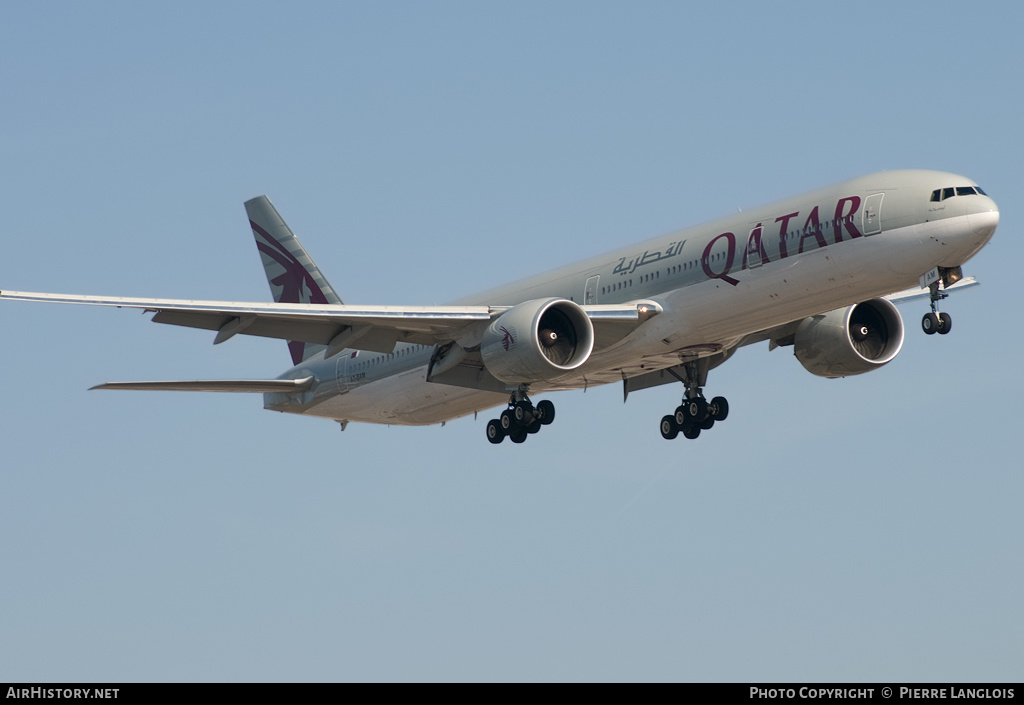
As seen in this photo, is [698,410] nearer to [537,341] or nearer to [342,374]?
[537,341]

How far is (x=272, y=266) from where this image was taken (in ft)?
166

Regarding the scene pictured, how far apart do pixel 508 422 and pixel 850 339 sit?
9.80 meters

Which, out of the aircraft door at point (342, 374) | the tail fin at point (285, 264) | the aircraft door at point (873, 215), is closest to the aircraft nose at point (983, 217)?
the aircraft door at point (873, 215)

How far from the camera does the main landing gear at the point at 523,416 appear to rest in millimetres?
40406

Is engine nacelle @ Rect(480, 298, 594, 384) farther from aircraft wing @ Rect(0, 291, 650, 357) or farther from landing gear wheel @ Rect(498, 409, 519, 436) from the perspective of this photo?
landing gear wheel @ Rect(498, 409, 519, 436)

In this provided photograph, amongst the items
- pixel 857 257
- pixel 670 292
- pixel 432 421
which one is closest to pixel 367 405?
pixel 432 421

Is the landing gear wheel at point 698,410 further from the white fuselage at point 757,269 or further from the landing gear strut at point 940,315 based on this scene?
the landing gear strut at point 940,315

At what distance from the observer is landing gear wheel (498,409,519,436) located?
40625 mm

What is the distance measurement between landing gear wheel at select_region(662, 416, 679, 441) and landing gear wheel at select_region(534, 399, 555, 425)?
3.89m

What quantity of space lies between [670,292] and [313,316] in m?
9.04

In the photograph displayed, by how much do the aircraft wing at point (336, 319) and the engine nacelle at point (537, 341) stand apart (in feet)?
1.97

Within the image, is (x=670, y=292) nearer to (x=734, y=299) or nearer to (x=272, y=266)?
(x=734, y=299)

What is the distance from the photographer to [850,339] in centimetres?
4000

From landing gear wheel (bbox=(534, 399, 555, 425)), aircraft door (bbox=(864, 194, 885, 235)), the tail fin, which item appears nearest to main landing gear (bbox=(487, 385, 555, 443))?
landing gear wheel (bbox=(534, 399, 555, 425))
